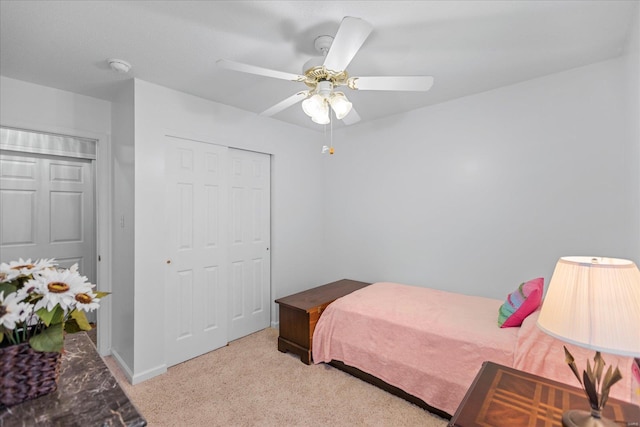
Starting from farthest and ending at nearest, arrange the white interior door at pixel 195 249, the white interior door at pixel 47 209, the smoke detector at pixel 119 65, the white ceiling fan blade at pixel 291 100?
the white interior door at pixel 47 209, the white interior door at pixel 195 249, the smoke detector at pixel 119 65, the white ceiling fan blade at pixel 291 100

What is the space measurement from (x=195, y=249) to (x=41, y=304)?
204 cm

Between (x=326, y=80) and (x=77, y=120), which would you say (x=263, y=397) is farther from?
(x=77, y=120)

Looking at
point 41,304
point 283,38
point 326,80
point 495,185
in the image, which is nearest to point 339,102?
point 326,80

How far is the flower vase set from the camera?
2.83ft

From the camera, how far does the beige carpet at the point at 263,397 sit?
203 cm

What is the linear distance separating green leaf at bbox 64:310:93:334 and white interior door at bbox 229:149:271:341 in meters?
2.23

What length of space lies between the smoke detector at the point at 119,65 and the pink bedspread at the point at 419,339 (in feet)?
8.11

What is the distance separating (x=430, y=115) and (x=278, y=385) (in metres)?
2.90

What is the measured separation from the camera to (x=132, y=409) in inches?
35.6

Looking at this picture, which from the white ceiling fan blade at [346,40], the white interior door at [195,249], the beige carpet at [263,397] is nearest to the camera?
the white ceiling fan blade at [346,40]

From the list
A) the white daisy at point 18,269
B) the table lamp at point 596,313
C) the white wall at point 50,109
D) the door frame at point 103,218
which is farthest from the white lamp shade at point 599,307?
the white wall at point 50,109

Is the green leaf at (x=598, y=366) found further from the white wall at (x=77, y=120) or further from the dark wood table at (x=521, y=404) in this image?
the white wall at (x=77, y=120)

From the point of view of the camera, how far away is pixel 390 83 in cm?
183

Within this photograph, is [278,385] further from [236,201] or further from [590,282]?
[590,282]
